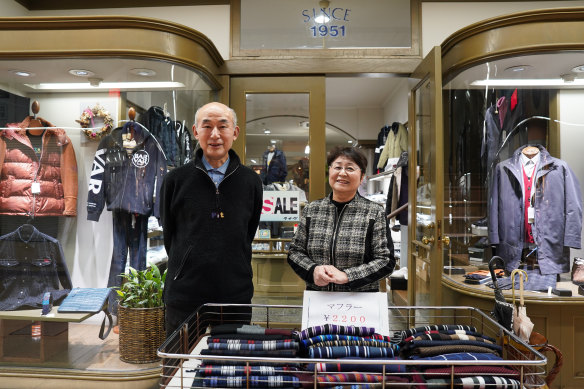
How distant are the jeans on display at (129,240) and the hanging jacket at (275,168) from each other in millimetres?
913

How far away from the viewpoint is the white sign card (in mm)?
1012

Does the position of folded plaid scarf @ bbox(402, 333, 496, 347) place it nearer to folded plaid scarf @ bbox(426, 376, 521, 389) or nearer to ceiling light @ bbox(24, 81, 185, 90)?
folded plaid scarf @ bbox(426, 376, 521, 389)

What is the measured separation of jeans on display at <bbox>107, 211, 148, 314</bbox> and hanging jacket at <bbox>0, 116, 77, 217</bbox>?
1.25 ft

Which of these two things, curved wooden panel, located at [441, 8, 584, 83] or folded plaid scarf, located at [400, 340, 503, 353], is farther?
curved wooden panel, located at [441, 8, 584, 83]

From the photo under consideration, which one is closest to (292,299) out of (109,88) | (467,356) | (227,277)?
(227,277)

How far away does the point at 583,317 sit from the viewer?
248cm

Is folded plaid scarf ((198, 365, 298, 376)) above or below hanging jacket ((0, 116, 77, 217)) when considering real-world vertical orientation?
below

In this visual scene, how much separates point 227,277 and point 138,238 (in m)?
1.53

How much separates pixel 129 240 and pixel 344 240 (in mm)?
1857

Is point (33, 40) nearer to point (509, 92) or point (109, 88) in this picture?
point (109, 88)

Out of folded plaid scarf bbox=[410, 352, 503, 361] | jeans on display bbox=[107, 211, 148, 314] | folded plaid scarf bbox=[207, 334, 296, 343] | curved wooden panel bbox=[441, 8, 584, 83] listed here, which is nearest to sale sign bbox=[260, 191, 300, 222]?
jeans on display bbox=[107, 211, 148, 314]

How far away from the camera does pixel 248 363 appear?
0.78 meters

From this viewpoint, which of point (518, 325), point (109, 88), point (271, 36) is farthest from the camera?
point (271, 36)

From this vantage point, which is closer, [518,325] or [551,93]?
[518,325]
